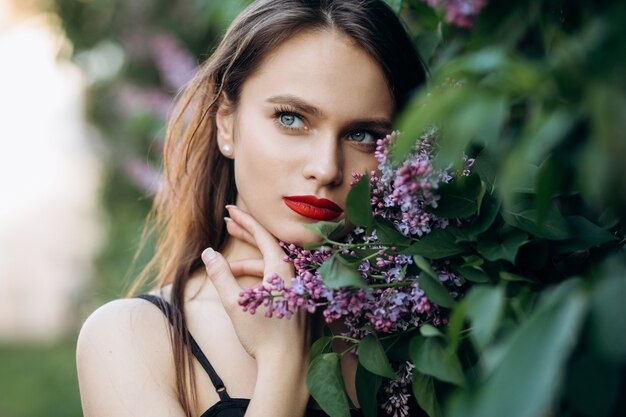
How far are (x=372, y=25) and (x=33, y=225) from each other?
40.4ft

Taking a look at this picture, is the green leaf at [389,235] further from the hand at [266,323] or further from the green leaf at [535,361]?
the green leaf at [535,361]

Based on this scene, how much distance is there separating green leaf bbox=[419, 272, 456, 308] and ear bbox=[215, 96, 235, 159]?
884mm

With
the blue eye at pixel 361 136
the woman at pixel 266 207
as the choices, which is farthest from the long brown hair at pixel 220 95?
the blue eye at pixel 361 136

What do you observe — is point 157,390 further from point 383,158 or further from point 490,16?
point 490,16

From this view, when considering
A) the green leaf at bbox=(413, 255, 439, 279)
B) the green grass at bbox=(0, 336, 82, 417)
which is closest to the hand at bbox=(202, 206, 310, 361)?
the green leaf at bbox=(413, 255, 439, 279)

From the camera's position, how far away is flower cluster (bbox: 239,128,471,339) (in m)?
1.18

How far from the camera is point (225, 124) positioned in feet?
6.15

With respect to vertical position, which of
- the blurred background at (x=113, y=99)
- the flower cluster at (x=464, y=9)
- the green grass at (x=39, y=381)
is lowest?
the green grass at (x=39, y=381)

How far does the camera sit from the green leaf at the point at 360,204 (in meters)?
1.15

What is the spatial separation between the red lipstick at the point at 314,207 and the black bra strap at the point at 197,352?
42 cm

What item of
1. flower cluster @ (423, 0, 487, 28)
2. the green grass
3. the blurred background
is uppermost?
flower cluster @ (423, 0, 487, 28)

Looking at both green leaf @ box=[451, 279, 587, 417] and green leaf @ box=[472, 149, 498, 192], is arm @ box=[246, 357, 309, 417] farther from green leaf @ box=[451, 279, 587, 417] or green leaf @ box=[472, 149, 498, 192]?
green leaf @ box=[451, 279, 587, 417]

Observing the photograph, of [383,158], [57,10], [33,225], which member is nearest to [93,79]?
[57,10]

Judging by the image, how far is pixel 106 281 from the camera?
5773 millimetres
